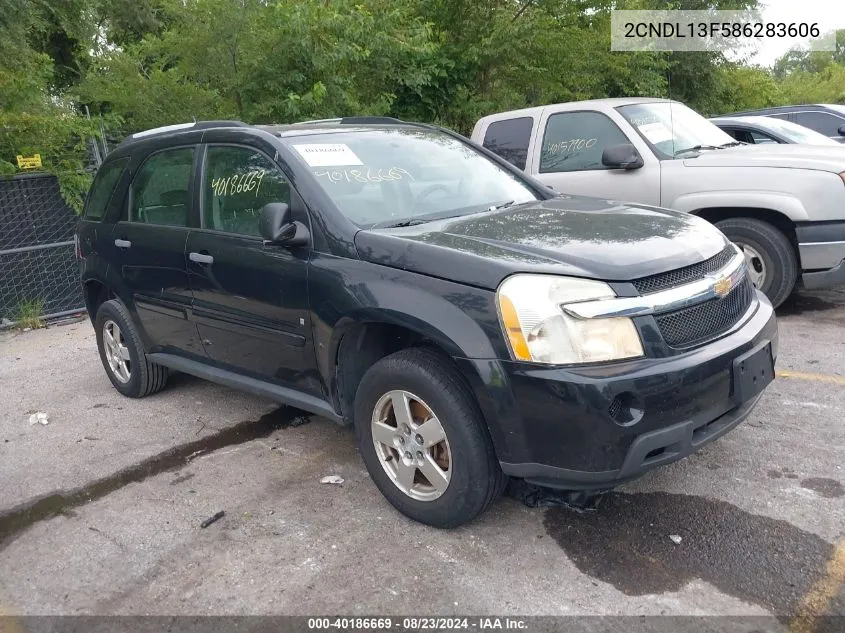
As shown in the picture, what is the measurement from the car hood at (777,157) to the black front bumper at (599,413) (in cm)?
352

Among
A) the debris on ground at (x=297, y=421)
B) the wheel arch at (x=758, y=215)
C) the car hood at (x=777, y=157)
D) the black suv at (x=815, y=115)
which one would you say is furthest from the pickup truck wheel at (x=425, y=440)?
the black suv at (x=815, y=115)

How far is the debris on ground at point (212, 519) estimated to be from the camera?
3484 millimetres

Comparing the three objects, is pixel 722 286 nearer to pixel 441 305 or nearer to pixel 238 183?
pixel 441 305

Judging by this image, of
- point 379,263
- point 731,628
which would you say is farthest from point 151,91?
point 731,628

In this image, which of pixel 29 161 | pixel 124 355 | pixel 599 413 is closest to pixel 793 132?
pixel 599 413

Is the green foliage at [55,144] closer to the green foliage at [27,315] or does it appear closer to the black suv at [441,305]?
the green foliage at [27,315]

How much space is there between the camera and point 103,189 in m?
5.29

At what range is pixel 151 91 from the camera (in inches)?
335

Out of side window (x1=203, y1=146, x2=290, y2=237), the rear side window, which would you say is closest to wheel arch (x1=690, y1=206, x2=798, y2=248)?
side window (x1=203, y1=146, x2=290, y2=237)

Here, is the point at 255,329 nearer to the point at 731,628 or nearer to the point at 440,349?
the point at 440,349

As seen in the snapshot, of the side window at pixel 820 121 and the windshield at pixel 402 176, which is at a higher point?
the windshield at pixel 402 176

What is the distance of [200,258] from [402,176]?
4.08 ft

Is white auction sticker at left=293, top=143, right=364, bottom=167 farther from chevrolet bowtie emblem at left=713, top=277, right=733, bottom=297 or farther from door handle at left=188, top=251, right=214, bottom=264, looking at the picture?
chevrolet bowtie emblem at left=713, top=277, right=733, bottom=297

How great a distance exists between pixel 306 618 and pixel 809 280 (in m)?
4.81
